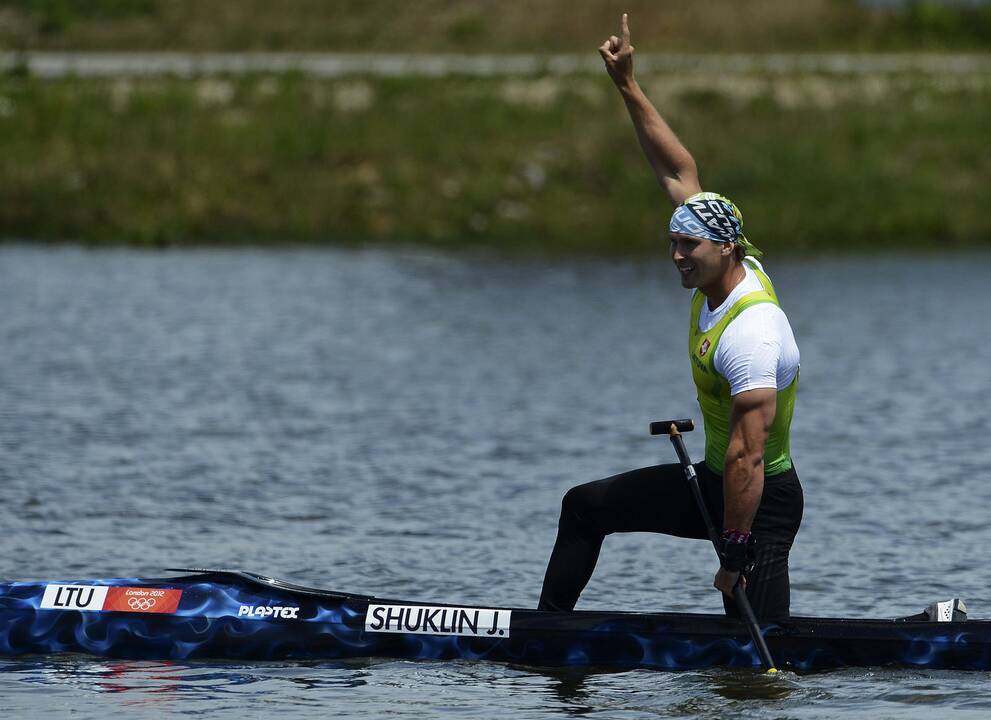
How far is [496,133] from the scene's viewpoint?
2977 cm

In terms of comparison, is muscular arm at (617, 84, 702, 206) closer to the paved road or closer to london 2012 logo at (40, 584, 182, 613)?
london 2012 logo at (40, 584, 182, 613)

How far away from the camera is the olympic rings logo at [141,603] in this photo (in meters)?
8.82

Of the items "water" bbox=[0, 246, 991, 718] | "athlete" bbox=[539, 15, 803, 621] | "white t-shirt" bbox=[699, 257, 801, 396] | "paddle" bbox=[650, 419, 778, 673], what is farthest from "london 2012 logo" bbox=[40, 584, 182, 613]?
"white t-shirt" bbox=[699, 257, 801, 396]

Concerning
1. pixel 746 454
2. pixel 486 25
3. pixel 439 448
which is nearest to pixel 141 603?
pixel 746 454

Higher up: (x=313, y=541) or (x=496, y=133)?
(x=496, y=133)

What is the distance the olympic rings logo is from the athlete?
187 cm

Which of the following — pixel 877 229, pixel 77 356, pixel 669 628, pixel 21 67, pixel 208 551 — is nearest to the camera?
pixel 669 628

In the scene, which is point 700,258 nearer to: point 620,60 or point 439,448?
point 620,60

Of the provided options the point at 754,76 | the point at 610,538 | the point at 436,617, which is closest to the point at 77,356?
the point at 610,538

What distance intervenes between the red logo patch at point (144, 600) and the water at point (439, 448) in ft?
0.85

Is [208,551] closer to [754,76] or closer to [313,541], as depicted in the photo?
[313,541]

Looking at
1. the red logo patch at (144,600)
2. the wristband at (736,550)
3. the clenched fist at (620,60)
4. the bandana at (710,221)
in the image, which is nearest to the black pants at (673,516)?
the wristband at (736,550)

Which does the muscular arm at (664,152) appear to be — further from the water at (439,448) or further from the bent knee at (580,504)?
the water at (439,448)

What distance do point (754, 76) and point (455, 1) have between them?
39.3ft
